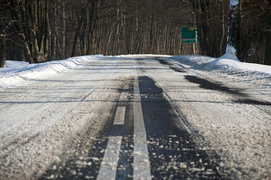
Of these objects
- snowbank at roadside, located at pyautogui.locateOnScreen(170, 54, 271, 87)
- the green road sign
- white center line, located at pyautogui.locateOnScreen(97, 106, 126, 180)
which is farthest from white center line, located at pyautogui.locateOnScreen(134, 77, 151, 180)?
the green road sign

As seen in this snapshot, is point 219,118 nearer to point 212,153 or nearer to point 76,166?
point 212,153

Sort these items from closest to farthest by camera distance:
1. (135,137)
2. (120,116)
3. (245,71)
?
1. (135,137)
2. (120,116)
3. (245,71)

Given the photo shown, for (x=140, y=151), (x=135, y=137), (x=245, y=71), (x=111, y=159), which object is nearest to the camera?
(x=111, y=159)

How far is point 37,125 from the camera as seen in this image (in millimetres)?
3504

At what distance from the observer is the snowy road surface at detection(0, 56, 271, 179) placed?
2.21m

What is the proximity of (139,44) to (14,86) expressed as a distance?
41.6 m

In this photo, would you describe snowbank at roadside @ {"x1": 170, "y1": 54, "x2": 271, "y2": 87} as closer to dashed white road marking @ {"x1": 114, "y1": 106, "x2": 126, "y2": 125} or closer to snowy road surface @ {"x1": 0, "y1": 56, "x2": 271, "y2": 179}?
snowy road surface @ {"x1": 0, "y1": 56, "x2": 271, "y2": 179}

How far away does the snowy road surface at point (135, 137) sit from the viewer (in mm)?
2205

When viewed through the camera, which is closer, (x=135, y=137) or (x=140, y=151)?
(x=140, y=151)

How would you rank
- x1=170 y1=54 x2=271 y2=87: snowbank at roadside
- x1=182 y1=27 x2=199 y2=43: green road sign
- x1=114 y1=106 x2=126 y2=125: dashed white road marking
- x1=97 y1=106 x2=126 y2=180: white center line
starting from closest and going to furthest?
x1=97 y1=106 x2=126 y2=180: white center line
x1=114 y1=106 x2=126 y2=125: dashed white road marking
x1=170 y1=54 x2=271 y2=87: snowbank at roadside
x1=182 y1=27 x2=199 y2=43: green road sign

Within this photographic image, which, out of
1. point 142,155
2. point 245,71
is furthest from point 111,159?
Answer: point 245,71

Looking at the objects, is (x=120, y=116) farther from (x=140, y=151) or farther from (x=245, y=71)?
(x=245, y=71)

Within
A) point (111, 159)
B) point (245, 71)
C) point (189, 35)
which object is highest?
point (189, 35)

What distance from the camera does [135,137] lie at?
3.02m
